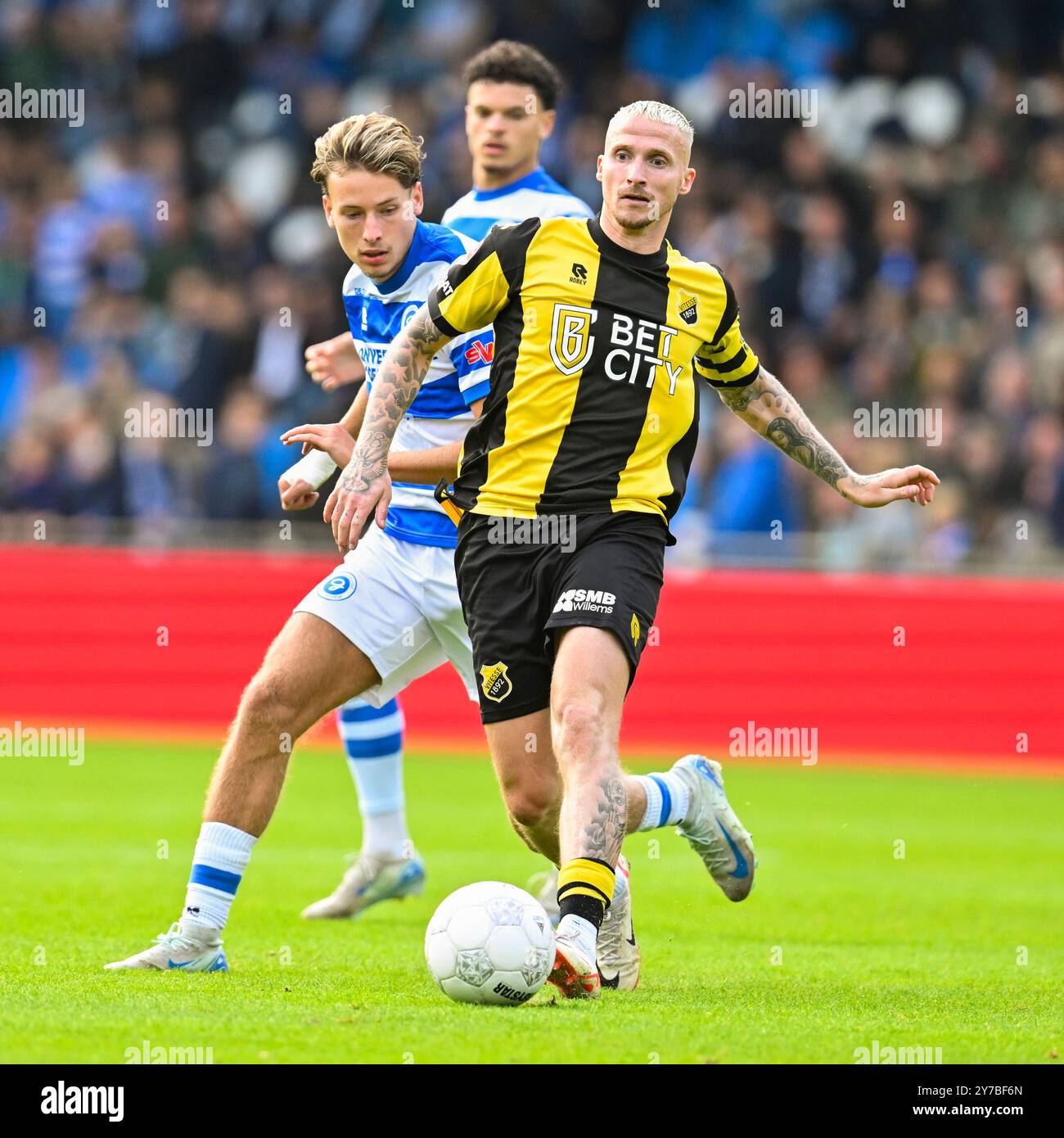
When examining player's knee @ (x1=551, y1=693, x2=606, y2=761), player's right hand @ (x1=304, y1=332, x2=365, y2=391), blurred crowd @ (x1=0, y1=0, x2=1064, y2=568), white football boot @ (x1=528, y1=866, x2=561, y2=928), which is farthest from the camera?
blurred crowd @ (x1=0, y1=0, x2=1064, y2=568)

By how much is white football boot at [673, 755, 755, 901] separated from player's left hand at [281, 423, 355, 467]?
1557 millimetres

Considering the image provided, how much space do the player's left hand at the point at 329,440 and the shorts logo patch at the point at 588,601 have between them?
0.90 m

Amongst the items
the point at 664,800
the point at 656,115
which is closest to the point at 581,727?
the point at 664,800

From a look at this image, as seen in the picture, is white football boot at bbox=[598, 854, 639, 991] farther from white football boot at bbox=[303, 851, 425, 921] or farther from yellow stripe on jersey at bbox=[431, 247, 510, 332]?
white football boot at bbox=[303, 851, 425, 921]

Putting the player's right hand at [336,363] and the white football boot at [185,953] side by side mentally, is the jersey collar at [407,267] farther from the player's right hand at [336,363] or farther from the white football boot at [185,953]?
the white football boot at [185,953]

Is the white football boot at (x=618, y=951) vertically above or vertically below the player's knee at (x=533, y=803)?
below

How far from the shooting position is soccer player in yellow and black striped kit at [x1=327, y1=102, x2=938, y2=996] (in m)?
5.93

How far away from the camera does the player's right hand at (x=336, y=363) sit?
23.9 ft

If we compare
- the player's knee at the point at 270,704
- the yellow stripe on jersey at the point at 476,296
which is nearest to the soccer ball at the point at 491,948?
the player's knee at the point at 270,704

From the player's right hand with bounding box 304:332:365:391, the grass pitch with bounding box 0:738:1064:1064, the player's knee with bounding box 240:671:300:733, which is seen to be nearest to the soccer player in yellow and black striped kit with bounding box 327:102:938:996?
the player's knee with bounding box 240:671:300:733

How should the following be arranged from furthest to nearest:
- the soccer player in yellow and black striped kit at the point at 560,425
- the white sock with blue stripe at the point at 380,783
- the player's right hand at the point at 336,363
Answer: the white sock with blue stripe at the point at 380,783 < the player's right hand at the point at 336,363 < the soccer player in yellow and black striped kit at the point at 560,425

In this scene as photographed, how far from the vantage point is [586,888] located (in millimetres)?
5449

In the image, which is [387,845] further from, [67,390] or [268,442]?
[67,390]
